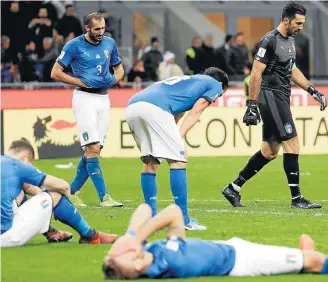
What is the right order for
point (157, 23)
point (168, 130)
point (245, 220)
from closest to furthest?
point (168, 130) → point (245, 220) → point (157, 23)

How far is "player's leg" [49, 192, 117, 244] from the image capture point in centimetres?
1099

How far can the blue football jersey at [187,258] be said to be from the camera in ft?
31.0

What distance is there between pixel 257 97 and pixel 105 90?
2.10 meters

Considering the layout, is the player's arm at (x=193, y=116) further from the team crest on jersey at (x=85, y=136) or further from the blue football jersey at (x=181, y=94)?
the team crest on jersey at (x=85, y=136)

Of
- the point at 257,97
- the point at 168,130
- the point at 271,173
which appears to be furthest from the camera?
the point at 271,173

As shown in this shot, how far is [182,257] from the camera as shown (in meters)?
9.49

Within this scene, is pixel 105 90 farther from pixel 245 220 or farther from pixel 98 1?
pixel 98 1

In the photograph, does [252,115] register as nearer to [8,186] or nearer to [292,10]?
[292,10]

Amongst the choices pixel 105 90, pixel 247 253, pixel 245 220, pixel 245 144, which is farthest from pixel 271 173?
pixel 247 253

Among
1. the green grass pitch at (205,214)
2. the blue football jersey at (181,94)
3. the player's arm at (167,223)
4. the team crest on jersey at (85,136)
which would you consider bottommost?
the green grass pitch at (205,214)

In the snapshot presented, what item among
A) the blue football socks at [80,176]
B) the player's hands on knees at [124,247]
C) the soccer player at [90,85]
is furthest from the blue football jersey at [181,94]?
the player's hands on knees at [124,247]

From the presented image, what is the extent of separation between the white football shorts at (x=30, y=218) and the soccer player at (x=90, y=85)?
470 centimetres

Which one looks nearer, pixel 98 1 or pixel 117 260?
pixel 117 260

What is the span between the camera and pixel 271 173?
846 inches
